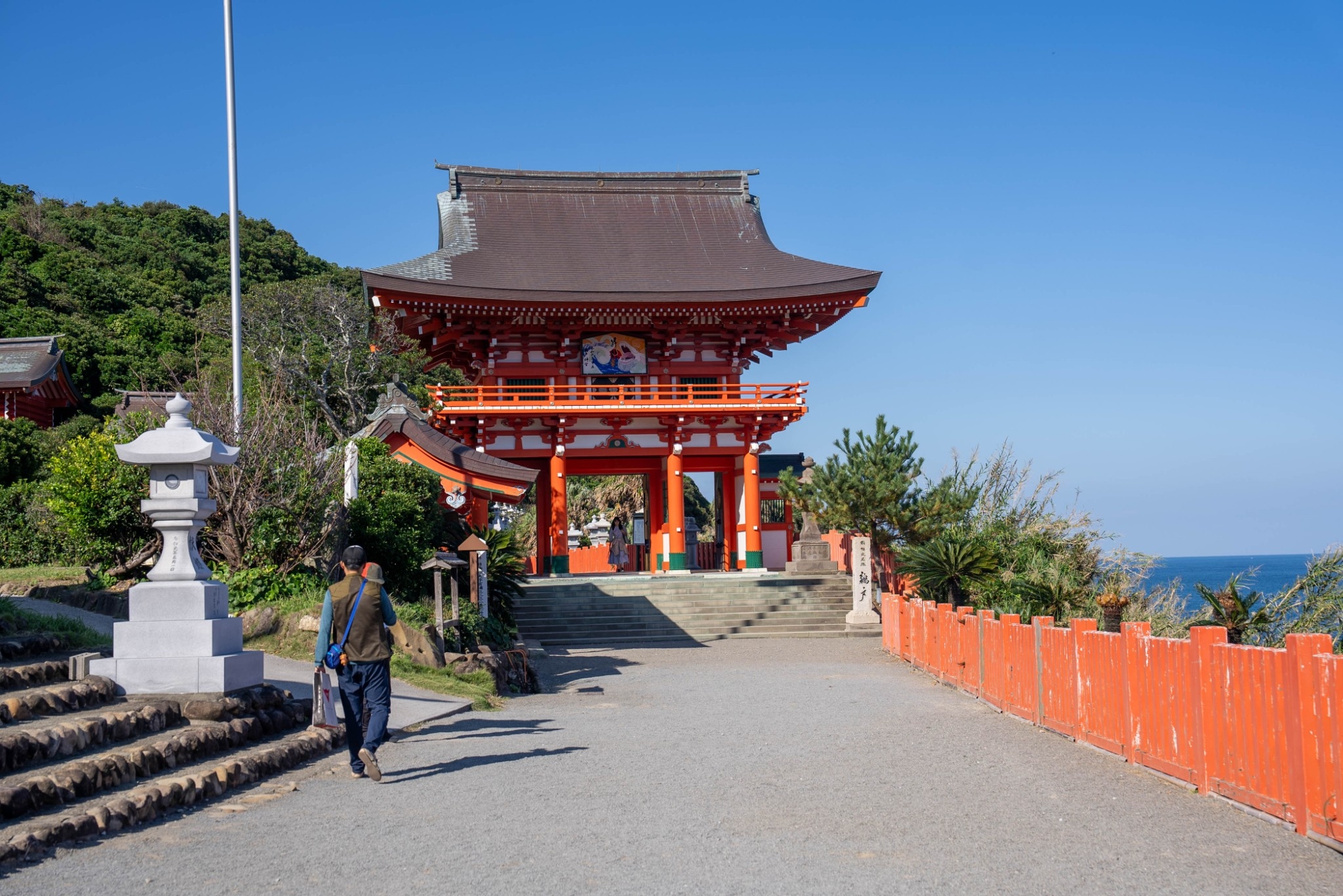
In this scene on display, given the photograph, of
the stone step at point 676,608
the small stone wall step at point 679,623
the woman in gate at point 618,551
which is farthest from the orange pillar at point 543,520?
the small stone wall step at point 679,623

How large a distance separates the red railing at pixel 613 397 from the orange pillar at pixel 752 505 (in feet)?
5.37

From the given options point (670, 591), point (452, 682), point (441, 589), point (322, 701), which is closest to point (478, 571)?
point (441, 589)

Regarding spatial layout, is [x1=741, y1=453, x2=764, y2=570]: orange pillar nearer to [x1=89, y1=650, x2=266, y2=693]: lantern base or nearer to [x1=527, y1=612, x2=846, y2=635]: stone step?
[x1=527, y1=612, x2=846, y2=635]: stone step

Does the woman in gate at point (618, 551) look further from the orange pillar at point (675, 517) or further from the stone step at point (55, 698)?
the stone step at point (55, 698)

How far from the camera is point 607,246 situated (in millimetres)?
31672

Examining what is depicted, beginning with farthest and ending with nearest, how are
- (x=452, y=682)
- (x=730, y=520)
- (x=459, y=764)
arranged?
1. (x=730, y=520)
2. (x=452, y=682)
3. (x=459, y=764)

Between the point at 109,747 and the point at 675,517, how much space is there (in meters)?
21.7

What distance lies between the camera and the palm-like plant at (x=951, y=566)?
19.2m

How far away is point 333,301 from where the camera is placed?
40.4m

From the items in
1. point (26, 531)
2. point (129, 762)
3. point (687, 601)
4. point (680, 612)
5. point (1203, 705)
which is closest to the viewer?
point (129, 762)

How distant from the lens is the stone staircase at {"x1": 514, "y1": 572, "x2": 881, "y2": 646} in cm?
2266

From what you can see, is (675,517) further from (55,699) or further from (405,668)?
(55,699)

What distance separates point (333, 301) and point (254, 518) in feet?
91.7

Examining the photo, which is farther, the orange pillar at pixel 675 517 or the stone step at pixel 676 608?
the orange pillar at pixel 675 517
